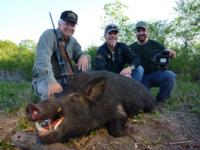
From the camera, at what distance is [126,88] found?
5.44m

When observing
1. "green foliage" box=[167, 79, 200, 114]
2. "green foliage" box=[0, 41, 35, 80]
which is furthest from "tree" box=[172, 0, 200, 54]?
"green foliage" box=[167, 79, 200, 114]

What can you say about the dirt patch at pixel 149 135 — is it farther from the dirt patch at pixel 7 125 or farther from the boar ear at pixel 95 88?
the boar ear at pixel 95 88

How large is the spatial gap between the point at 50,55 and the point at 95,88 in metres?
0.89

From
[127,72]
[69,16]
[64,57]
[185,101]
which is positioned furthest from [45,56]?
[185,101]

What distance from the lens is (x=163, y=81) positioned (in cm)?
665

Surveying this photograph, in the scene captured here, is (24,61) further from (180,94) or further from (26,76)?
(180,94)

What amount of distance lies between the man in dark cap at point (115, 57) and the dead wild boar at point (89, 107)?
64 cm

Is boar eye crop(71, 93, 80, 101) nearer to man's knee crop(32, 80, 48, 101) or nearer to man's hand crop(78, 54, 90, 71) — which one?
man's knee crop(32, 80, 48, 101)

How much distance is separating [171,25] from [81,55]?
1726 cm

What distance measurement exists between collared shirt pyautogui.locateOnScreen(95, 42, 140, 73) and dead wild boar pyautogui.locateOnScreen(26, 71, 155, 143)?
69cm

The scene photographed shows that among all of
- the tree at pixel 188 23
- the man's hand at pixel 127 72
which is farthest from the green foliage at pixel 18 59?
the man's hand at pixel 127 72

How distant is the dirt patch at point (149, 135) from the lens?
440cm

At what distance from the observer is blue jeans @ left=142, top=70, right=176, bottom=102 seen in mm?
6574

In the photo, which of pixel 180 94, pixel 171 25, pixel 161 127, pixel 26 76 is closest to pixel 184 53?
pixel 171 25
